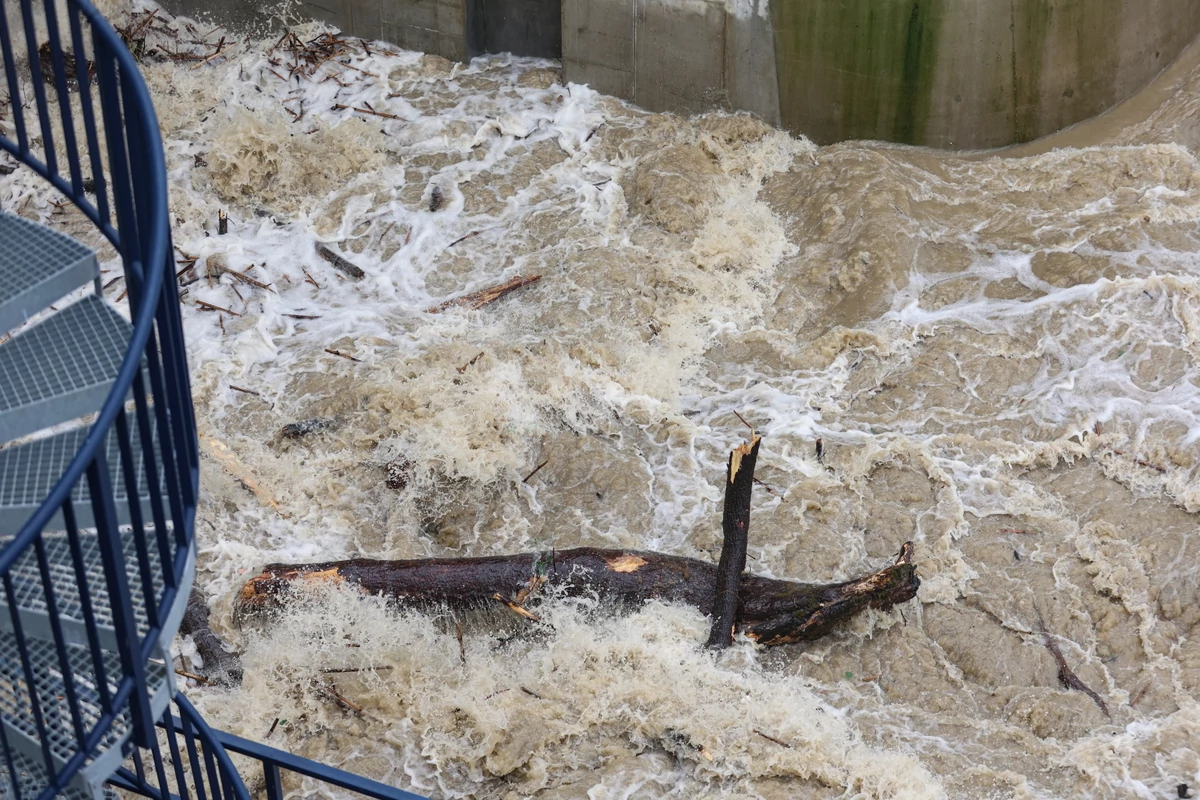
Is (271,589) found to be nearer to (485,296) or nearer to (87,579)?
(87,579)

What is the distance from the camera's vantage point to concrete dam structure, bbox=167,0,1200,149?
387 inches

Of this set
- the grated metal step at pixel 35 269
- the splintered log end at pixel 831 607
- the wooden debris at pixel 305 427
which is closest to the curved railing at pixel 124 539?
the grated metal step at pixel 35 269

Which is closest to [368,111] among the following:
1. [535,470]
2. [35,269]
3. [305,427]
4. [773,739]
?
[305,427]

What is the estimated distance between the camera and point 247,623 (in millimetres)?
6359

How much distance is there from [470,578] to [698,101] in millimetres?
6342

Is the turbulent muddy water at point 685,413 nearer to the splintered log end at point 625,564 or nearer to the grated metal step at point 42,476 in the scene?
the splintered log end at point 625,564

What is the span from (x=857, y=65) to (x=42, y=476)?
8.41 metres

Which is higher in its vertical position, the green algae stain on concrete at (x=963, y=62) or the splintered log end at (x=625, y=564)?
the green algae stain on concrete at (x=963, y=62)

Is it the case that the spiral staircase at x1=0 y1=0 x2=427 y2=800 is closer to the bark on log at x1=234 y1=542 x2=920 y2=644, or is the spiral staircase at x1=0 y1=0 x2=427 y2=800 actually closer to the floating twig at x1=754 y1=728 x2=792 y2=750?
the bark on log at x1=234 y1=542 x2=920 y2=644

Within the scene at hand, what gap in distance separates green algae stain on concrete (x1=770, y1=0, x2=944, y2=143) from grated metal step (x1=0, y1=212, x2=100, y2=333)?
7.85 meters

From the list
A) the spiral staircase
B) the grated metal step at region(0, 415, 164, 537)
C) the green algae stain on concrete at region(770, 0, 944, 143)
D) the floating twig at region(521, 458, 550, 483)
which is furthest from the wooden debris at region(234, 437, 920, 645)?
the green algae stain on concrete at region(770, 0, 944, 143)

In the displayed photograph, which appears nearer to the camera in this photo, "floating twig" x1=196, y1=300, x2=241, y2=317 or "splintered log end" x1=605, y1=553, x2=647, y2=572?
"splintered log end" x1=605, y1=553, x2=647, y2=572

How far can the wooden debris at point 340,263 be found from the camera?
9.82m

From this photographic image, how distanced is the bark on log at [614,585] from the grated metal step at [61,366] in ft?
9.73
